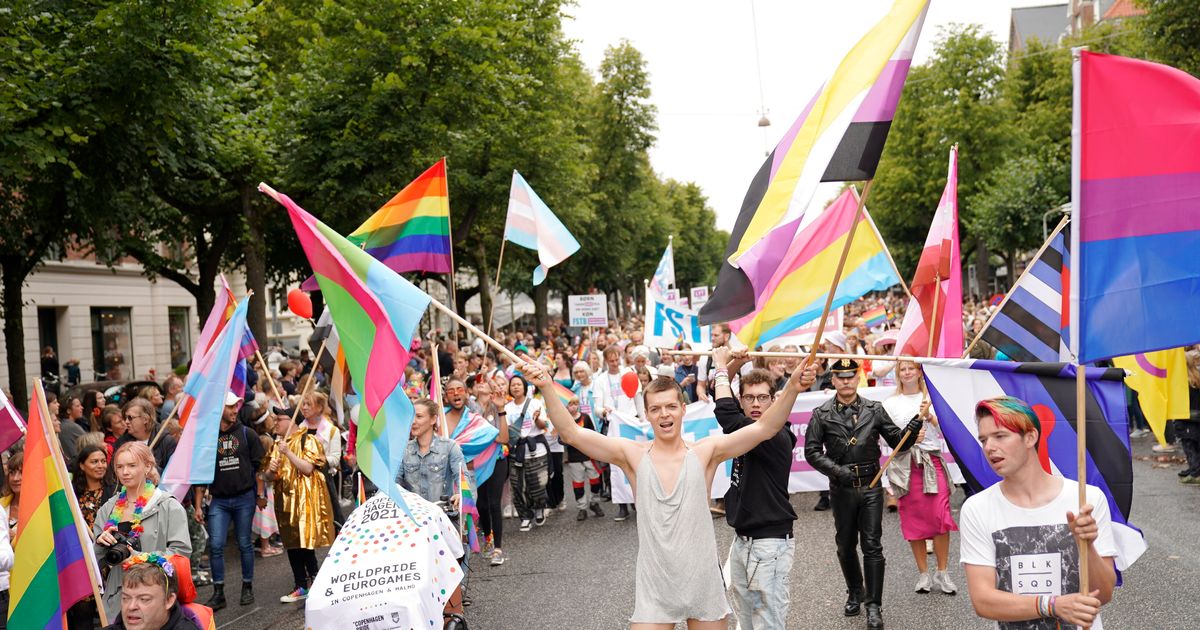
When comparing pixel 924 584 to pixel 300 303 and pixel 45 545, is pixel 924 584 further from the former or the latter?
pixel 300 303

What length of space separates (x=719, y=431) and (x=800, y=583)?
90.1 inches

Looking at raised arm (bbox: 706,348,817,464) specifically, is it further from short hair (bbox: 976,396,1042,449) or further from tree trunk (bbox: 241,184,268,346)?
tree trunk (bbox: 241,184,268,346)

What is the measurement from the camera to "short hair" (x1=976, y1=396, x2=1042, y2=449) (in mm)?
3705

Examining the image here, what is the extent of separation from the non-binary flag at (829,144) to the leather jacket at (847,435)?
2.11m

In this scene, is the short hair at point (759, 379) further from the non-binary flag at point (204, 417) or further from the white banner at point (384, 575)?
the non-binary flag at point (204, 417)

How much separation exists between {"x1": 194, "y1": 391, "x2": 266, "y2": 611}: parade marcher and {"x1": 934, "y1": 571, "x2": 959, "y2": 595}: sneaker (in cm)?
547

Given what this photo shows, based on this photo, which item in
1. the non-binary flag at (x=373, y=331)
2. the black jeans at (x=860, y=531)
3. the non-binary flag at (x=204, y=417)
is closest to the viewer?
the non-binary flag at (x=373, y=331)

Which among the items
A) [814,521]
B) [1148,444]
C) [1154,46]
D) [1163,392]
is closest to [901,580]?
[814,521]

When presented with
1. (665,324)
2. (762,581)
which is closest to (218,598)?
(762,581)

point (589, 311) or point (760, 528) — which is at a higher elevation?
point (589, 311)

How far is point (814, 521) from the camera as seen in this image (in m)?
10.9

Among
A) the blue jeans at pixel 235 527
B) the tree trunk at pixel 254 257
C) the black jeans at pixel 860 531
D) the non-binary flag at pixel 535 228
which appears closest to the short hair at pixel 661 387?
the black jeans at pixel 860 531

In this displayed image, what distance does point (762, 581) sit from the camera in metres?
5.79

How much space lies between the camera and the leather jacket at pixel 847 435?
7086mm
